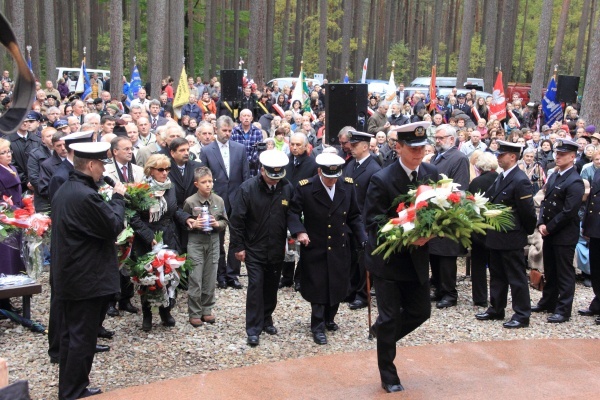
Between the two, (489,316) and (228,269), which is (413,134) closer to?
(489,316)

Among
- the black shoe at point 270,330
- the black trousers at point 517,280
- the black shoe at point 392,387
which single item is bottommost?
the black shoe at point 270,330

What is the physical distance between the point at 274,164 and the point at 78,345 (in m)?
2.72

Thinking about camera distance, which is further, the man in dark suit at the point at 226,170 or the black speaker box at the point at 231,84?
the black speaker box at the point at 231,84

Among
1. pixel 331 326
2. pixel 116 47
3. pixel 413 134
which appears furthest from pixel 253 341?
pixel 116 47

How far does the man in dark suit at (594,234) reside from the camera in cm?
839

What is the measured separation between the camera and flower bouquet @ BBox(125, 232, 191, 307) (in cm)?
720

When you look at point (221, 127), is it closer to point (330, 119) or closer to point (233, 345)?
point (330, 119)

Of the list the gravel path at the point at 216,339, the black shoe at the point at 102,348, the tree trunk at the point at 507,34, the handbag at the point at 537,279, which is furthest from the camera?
the tree trunk at the point at 507,34

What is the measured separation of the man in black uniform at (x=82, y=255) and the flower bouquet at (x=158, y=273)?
1.47 m

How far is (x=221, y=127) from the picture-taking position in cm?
966

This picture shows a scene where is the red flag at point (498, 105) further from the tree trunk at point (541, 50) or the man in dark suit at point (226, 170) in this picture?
the man in dark suit at point (226, 170)

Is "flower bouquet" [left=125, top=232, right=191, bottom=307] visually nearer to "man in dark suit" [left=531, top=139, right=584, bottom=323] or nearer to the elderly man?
"man in dark suit" [left=531, top=139, right=584, bottom=323]

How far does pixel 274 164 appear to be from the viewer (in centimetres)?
732

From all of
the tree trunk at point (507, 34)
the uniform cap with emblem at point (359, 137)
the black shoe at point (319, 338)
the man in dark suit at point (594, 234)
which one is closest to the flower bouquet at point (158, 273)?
the black shoe at point (319, 338)
